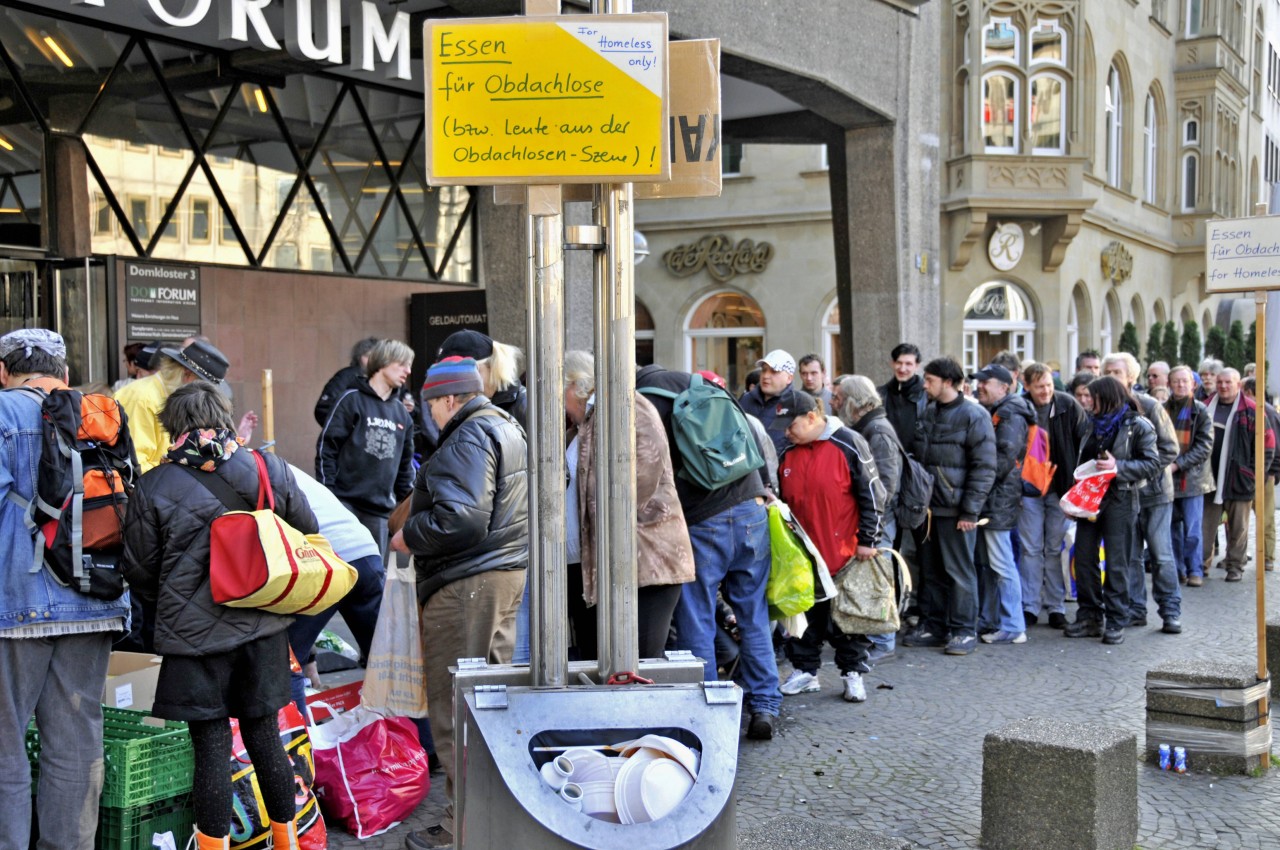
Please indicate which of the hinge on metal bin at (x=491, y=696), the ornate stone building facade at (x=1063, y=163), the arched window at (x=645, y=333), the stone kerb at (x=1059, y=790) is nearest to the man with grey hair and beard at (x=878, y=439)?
the stone kerb at (x=1059, y=790)

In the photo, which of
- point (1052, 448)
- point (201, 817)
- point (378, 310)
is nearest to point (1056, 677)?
point (1052, 448)

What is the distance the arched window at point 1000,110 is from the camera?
27.8 metres

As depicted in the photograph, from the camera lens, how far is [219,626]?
14.2 feet

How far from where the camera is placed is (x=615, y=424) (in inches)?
139

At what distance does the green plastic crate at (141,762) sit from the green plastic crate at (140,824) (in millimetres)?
31

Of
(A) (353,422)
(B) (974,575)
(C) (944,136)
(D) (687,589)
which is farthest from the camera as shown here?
(C) (944,136)

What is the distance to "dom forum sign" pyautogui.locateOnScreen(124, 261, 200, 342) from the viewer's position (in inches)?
385

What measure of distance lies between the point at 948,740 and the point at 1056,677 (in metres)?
1.76

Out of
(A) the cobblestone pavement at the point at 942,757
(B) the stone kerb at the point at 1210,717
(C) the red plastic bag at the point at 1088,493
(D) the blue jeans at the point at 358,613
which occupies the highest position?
(C) the red plastic bag at the point at 1088,493

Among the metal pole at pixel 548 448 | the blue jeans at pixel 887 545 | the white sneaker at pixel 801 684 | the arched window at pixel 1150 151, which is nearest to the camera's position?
the metal pole at pixel 548 448

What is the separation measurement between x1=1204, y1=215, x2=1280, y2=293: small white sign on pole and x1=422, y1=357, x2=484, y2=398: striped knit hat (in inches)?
159

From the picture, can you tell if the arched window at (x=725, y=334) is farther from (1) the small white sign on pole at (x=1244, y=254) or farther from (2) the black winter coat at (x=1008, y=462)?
(1) the small white sign on pole at (x=1244, y=254)

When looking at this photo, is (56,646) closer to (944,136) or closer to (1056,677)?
(1056,677)

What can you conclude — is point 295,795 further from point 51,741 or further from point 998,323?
point 998,323
